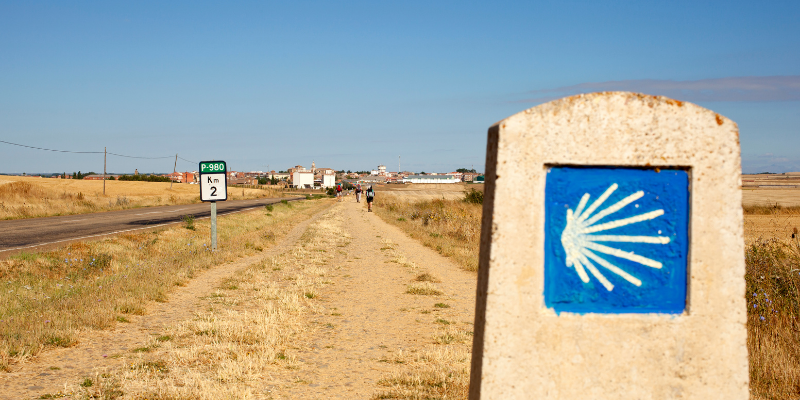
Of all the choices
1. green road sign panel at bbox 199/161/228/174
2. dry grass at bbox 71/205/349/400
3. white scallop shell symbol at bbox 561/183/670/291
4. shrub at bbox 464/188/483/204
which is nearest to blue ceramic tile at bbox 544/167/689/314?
white scallop shell symbol at bbox 561/183/670/291

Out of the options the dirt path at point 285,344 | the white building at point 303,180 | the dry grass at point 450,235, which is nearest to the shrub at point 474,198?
the dry grass at point 450,235

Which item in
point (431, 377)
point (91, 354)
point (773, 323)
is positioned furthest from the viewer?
point (773, 323)

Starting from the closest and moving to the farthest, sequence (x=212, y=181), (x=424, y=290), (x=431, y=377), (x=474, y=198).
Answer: (x=431, y=377) < (x=424, y=290) < (x=212, y=181) < (x=474, y=198)

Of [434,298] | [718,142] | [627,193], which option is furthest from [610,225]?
[434,298]

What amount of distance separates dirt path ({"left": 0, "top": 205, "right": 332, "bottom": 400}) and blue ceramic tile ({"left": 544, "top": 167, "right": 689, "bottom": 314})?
4.34m

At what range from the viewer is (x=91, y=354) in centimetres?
578

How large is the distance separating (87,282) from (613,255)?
9898mm

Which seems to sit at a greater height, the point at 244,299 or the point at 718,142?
the point at 718,142

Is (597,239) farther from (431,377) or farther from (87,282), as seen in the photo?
(87,282)

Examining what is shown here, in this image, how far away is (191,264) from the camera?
1194cm

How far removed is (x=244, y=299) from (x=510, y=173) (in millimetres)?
7036

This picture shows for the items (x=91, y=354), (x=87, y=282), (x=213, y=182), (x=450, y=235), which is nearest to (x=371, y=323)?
(x=91, y=354)

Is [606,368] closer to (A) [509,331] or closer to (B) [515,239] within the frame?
(A) [509,331]

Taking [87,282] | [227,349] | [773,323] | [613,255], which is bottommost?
[87,282]
